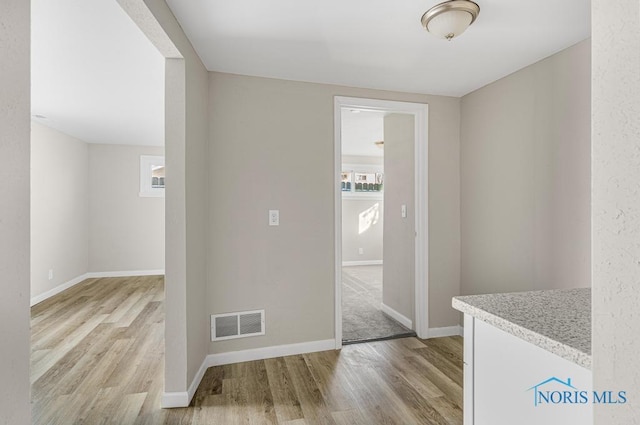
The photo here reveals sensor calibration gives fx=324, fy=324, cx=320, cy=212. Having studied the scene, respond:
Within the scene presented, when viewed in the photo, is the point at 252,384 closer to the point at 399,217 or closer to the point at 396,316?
the point at 396,316

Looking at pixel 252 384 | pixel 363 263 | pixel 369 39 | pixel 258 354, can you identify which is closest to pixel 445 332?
pixel 258 354

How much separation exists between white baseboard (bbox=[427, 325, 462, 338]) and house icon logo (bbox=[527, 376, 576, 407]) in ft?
8.15

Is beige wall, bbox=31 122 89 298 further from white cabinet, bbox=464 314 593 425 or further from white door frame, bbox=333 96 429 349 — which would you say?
white cabinet, bbox=464 314 593 425

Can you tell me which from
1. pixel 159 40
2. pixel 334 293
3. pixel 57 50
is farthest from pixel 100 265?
pixel 159 40

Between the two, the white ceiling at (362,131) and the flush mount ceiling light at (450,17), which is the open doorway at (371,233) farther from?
the flush mount ceiling light at (450,17)

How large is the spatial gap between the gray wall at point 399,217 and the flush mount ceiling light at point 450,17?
1.49 meters

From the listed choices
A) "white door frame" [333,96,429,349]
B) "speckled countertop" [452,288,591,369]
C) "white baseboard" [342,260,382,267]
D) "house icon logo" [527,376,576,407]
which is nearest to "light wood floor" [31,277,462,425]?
"white door frame" [333,96,429,349]

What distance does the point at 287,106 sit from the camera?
108 inches

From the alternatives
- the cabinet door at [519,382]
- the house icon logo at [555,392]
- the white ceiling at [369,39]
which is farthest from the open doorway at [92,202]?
the house icon logo at [555,392]

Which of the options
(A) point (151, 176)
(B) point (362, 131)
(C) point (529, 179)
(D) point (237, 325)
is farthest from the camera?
(A) point (151, 176)

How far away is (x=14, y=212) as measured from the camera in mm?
727

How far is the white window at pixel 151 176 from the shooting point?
6.00 meters

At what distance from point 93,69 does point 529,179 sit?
3641 millimetres

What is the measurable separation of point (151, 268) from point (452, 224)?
213 inches
